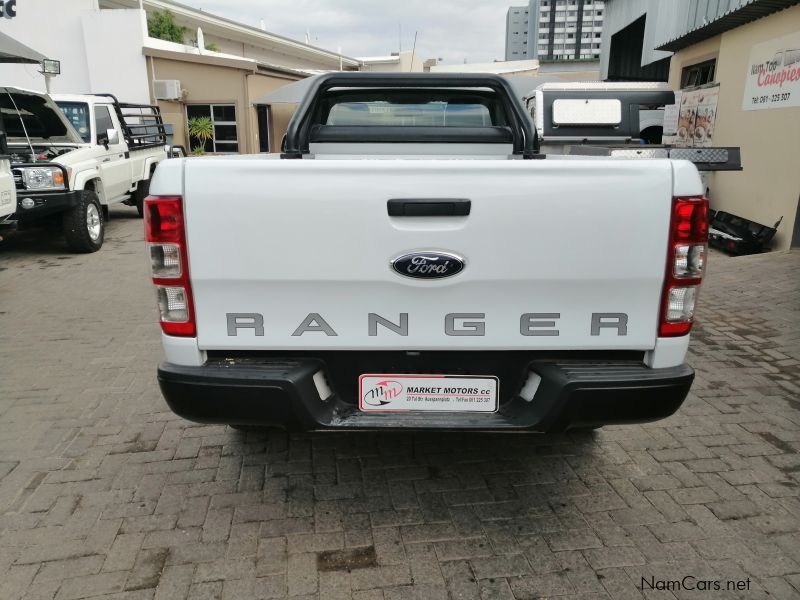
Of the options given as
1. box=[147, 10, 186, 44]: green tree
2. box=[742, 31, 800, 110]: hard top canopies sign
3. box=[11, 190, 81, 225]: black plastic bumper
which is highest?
box=[147, 10, 186, 44]: green tree

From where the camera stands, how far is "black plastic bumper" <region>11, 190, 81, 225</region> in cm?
778

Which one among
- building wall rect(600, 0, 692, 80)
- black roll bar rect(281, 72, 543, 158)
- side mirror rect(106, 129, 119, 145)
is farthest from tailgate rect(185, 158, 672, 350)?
building wall rect(600, 0, 692, 80)

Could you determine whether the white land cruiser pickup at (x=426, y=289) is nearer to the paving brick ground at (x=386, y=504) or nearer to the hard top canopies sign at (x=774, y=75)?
the paving brick ground at (x=386, y=504)

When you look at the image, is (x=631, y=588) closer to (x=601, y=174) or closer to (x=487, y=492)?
(x=487, y=492)

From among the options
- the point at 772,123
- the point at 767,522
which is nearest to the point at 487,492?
the point at 767,522

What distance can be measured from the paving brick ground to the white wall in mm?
19510

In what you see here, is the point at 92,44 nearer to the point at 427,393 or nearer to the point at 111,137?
the point at 111,137

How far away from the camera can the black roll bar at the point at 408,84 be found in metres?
3.65

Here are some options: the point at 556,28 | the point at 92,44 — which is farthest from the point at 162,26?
the point at 556,28

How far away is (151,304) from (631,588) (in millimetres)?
5258

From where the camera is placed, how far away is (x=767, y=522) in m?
2.75

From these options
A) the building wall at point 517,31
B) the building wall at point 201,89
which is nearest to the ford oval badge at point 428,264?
the building wall at point 201,89

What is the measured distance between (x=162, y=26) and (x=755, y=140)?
81.5ft

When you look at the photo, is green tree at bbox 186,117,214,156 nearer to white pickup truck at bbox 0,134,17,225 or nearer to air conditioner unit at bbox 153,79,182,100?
air conditioner unit at bbox 153,79,182,100
